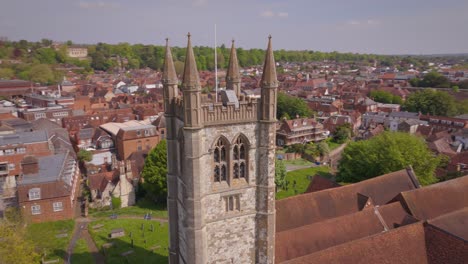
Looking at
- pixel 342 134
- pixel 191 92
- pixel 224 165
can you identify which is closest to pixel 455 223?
pixel 224 165

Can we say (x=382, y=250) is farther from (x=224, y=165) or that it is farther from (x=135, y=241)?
(x=135, y=241)

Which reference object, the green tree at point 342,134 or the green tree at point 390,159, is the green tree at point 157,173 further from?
the green tree at point 342,134

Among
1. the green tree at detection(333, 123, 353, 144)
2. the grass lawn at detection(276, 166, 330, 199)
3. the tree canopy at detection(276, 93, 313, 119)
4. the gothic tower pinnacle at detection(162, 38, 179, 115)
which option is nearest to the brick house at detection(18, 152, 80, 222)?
the grass lawn at detection(276, 166, 330, 199)

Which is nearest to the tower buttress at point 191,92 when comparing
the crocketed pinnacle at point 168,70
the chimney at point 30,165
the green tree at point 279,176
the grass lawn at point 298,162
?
the crocketed pinnacle at point 168,70

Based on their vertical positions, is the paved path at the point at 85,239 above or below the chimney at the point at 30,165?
below

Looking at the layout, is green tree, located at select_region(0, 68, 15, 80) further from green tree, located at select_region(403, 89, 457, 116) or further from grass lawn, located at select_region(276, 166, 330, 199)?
green tree, located at select_region(403, 89, 457, 116)
